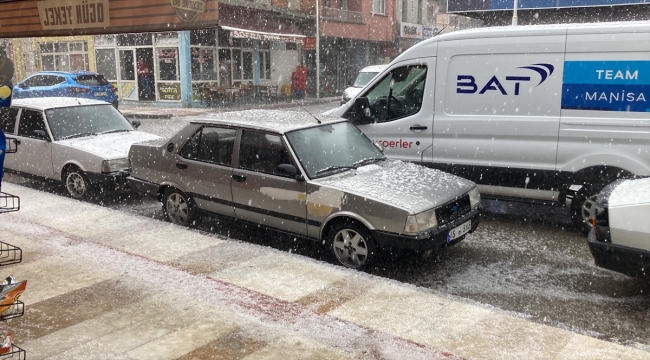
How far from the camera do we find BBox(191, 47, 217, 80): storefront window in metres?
27.0

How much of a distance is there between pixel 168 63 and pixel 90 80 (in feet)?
19.9

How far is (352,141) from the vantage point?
724 centimetres

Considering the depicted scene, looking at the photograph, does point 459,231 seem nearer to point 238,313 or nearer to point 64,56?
point 238,313

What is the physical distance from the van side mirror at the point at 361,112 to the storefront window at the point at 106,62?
75.5 feet

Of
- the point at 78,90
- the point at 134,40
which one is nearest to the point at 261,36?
the point at 134,40

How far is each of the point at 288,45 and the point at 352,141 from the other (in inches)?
1053

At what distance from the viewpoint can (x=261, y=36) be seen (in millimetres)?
27469

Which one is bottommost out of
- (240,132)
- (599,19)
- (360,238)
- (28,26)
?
(360,238)

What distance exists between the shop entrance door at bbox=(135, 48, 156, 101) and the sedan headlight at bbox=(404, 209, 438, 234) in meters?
24.3

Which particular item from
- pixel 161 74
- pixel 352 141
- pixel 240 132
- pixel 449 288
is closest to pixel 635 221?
pixel 449 288

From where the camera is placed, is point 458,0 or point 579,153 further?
point 458,0

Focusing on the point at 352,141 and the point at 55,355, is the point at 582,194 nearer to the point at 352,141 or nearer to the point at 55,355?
the point at 352,141

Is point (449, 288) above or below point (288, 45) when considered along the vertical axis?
below

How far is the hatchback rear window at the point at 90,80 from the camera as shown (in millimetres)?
21266
